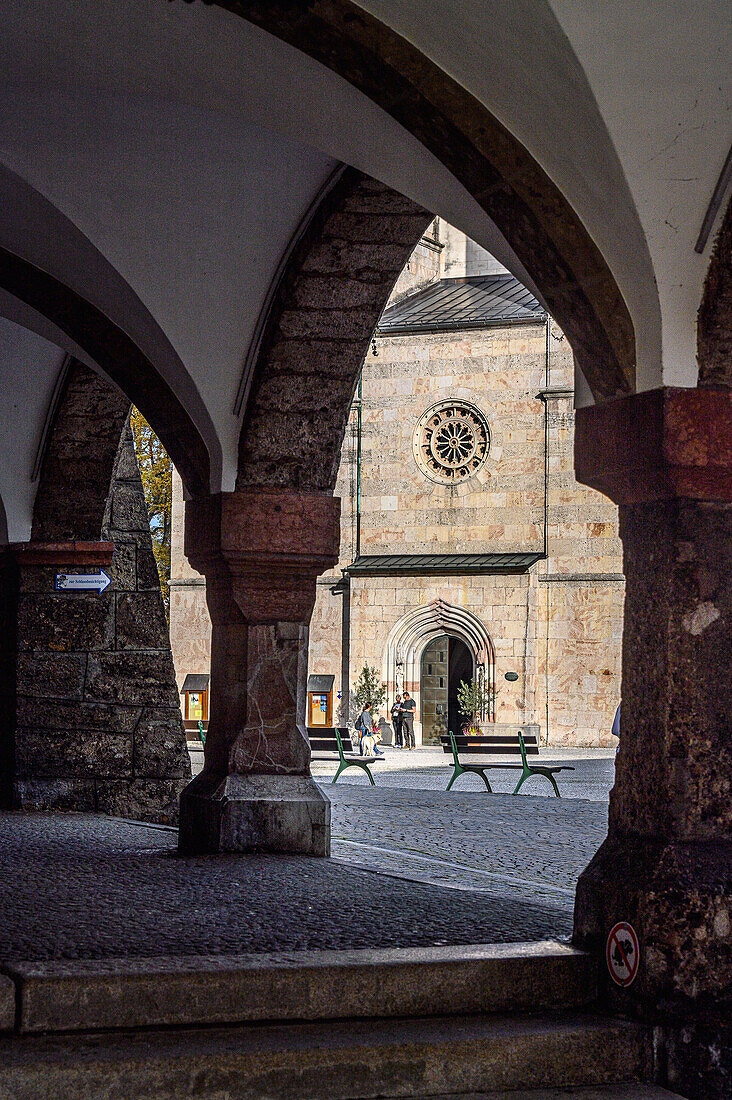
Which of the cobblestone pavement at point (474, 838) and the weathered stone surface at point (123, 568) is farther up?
the weathered stone surface at point (123, 568)

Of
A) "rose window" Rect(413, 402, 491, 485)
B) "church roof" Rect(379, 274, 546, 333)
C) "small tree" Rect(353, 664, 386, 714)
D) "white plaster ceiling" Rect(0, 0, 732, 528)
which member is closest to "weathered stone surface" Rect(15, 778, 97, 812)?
"white plaster ceiling" Rect(0, 0, 732, 528)

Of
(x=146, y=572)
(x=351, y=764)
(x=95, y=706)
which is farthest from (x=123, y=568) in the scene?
(x=351, y=764)

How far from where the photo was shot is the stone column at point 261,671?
264 inches

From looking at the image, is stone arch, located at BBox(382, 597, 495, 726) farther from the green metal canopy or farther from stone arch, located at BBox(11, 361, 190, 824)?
stone arch, located at BBox(11, 361, 190, 824)

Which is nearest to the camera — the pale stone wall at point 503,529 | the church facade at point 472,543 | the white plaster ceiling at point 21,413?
the white plaster ceiling at point 21,413

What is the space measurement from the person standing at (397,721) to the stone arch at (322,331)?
1770 centimetres

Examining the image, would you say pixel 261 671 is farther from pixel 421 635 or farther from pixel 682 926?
pixel 421 635

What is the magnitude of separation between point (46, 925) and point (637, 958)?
1.98 metres

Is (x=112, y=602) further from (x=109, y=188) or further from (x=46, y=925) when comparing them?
(x=46, y=925)

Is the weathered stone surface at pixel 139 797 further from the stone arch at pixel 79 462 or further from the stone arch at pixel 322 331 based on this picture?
the stone arch at pixel 322 331

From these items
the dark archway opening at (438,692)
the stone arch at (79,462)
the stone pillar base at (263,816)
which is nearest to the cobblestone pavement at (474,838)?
the stone pillar base at (263,816)

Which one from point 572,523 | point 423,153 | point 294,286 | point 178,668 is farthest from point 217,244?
point 178,668

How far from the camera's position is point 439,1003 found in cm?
396

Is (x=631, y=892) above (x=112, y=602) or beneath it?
beneath
